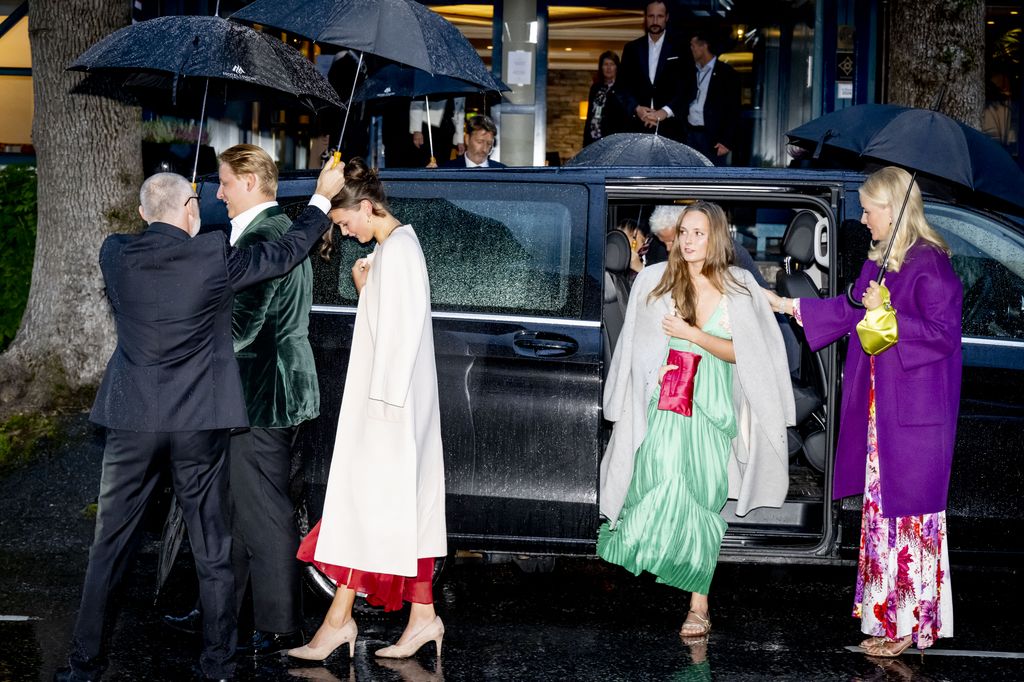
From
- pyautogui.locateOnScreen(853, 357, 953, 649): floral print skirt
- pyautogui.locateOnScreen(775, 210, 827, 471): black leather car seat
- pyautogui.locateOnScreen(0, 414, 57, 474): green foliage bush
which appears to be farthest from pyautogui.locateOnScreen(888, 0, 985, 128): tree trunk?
pyautogui.locateOnScreen(0, 414, 57, 474): green foliage bush

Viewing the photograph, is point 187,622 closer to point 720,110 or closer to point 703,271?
point 703,271

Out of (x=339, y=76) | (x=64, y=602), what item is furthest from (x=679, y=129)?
(x=64, y=602)

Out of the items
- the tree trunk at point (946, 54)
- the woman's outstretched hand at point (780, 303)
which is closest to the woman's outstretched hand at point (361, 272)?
the woman's outstretched hand at point (780, 303)

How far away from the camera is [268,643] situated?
5.10 metres

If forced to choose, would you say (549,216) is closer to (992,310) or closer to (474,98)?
(992,310)

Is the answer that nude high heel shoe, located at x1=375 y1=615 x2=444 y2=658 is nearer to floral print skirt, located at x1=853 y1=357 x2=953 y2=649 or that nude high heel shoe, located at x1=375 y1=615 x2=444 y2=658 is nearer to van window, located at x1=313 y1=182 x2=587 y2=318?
van window, located at x1=313 y1=182 x2=587 y2=318

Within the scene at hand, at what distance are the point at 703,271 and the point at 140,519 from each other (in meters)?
2.54

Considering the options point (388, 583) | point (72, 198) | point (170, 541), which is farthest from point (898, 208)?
point (72, 198)

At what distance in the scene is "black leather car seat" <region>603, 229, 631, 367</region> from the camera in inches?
230

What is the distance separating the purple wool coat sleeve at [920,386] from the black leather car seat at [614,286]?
4.00ft

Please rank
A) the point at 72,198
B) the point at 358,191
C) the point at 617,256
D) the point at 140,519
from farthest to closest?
1. the point at 72,198
2. the point at 617,256
3. the point at 358,191
4. the point at 140,519

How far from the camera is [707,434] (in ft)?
17.7

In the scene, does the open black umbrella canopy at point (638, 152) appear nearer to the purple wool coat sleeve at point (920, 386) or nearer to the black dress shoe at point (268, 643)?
the purple wool coat sleeve at point (920, 386)

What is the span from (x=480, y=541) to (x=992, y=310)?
7.97 ft
